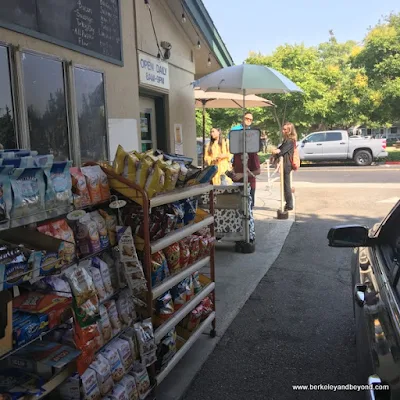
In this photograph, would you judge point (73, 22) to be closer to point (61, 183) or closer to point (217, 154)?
point (61, 183)

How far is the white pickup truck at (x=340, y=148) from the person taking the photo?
20781mm

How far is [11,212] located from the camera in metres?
1.74

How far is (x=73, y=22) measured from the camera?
372cm

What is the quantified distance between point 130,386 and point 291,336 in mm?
1865

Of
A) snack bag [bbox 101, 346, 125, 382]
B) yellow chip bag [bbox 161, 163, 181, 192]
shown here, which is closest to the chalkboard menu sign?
yellow chip bag [bbox 161, 163, 181, 192]

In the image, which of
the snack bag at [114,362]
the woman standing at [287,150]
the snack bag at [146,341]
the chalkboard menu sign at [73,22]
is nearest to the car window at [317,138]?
the woman standing at [287,150]

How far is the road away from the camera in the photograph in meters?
3.09

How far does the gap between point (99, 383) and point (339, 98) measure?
25.5 meters

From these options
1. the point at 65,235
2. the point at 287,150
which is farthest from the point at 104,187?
the point at 287,150

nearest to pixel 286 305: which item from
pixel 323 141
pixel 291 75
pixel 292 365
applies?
pixel 292 365

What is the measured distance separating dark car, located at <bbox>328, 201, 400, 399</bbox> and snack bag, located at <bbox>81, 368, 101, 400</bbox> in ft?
4.37

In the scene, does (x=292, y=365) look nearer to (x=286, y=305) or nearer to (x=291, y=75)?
(x=286, y=305)

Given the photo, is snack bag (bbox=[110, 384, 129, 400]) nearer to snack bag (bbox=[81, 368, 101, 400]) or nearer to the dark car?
snack bag (bbox=[81, 368, 101, 400])

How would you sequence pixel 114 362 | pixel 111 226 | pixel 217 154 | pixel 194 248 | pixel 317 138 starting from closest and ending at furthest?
1. pixel 114 362
2. pixel 111 226
3. pixel 194 248
4. pixel 217 154
5. pixel 317 138
